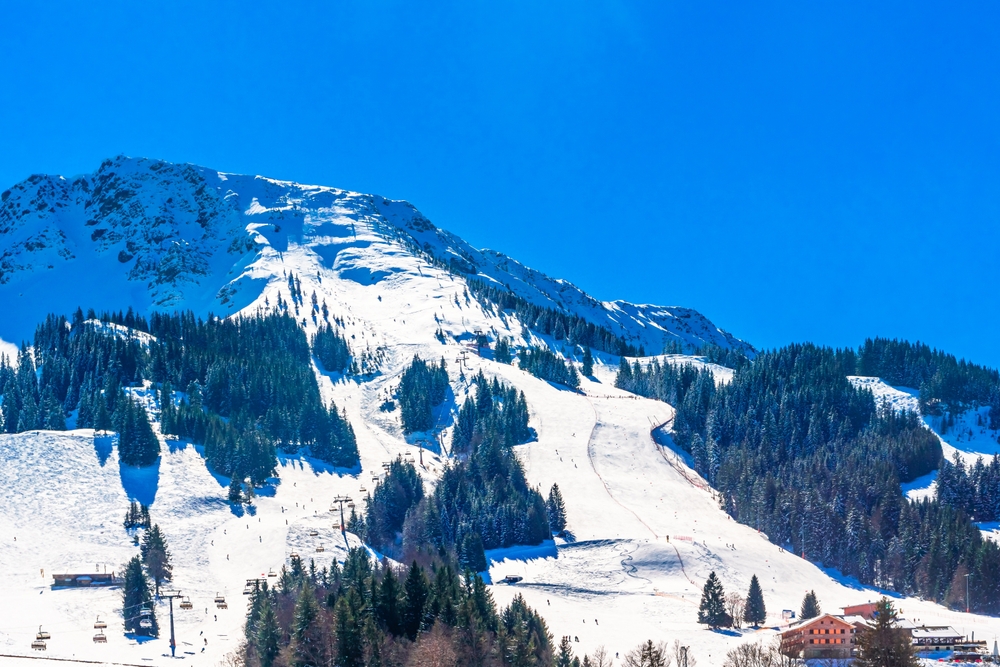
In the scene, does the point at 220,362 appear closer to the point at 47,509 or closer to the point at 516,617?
the point at 47,509

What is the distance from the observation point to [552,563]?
13775cm

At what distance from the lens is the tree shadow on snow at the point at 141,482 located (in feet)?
481

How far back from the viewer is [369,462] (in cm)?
17888

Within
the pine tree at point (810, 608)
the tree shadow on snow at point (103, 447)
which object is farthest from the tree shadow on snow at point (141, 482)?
the pine tree at point (810, 608)

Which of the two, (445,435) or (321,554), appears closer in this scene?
(321,554)

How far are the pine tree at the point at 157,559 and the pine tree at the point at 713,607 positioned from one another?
190 feet

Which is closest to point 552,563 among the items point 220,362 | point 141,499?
point 141,499

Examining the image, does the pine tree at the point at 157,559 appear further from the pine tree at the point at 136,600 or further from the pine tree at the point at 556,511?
the pine tree at the point at 556,511

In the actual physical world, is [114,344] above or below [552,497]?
above

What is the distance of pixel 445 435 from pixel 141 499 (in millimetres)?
61666

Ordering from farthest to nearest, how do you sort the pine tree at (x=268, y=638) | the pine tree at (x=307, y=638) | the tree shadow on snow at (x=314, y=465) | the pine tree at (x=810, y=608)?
the tree shadow on snow at (x=314, y=465)
the pine tree at (x=810, y=608)
the pine tree at (x=268, y=638)
the pine tree at (x=307, y=638)

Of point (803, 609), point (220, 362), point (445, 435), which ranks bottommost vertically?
point (803, 609)

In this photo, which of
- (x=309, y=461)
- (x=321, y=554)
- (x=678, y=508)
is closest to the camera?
(x=321, y=554)

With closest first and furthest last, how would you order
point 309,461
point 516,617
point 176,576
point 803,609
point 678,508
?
point 516,617, point 803,609, point 176,576, point 678,508, point 309,461
